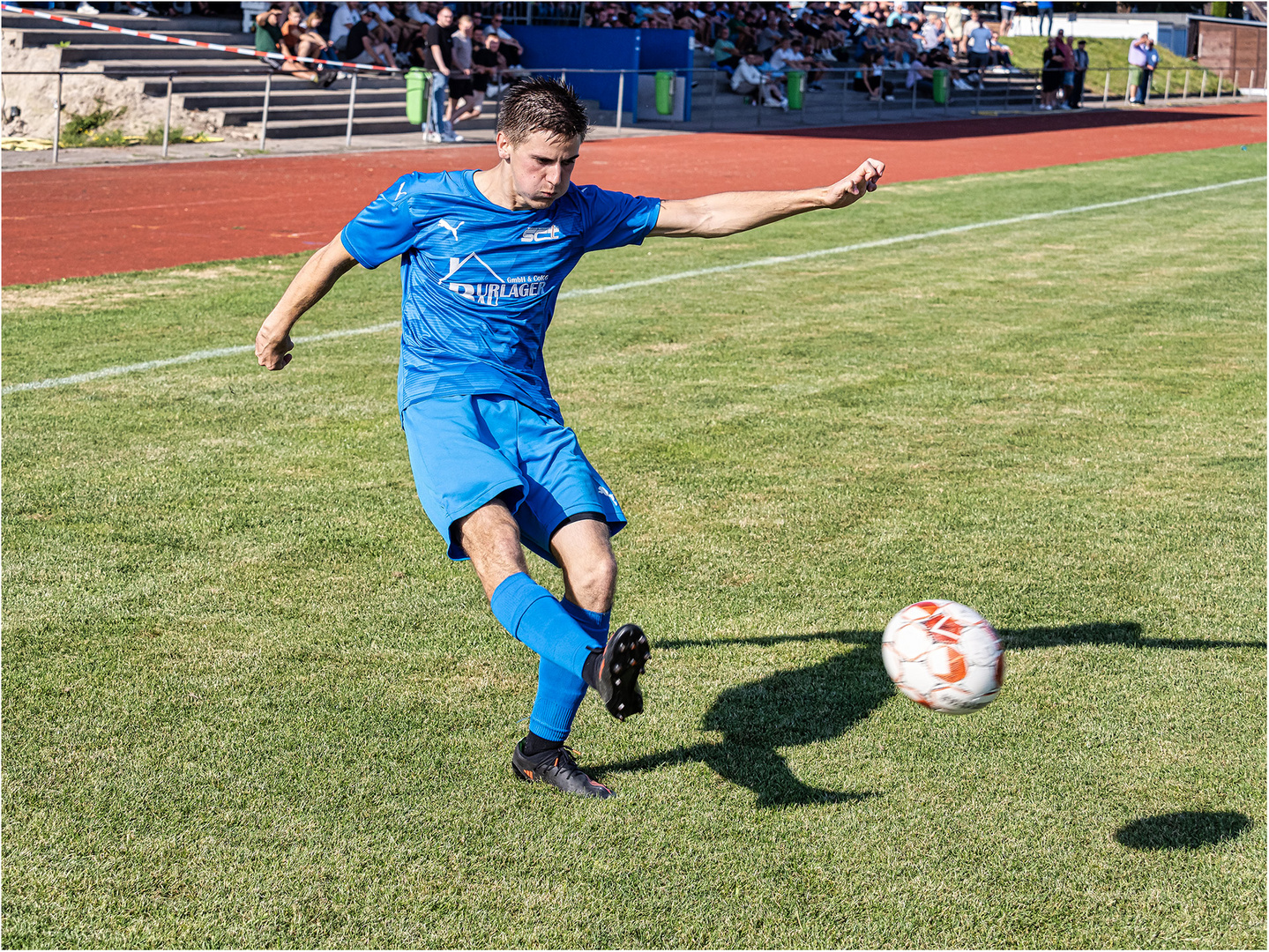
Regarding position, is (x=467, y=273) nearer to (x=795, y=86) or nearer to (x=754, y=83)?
(x=795, y=86)

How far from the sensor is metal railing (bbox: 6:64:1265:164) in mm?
25516

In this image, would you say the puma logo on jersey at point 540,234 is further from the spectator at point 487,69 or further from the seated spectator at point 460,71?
the spectator at point 487,69

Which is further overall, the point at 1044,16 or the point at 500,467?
the point at 1044,16

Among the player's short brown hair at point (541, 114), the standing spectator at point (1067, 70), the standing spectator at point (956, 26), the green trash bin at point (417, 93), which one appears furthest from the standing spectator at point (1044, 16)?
the player's short brown hair at point (541, 114)

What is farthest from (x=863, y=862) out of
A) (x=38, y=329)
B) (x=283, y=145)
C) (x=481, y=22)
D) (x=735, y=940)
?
(x=481, y=22)

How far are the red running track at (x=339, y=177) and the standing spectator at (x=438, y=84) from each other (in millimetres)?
984

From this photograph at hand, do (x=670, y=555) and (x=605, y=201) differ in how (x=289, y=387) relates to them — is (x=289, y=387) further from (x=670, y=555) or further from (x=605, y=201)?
(x=605, y=201)

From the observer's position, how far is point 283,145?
2322 centimetres

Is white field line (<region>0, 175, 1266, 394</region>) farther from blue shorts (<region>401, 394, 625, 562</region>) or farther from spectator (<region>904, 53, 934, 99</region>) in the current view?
spectator (<region>904, 53, 934, 99</region>)

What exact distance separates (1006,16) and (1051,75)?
48.3 ft

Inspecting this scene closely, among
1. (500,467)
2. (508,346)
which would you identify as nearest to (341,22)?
(508,346)

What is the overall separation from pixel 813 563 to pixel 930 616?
2.11 meters

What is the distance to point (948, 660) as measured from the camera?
3.89 meters

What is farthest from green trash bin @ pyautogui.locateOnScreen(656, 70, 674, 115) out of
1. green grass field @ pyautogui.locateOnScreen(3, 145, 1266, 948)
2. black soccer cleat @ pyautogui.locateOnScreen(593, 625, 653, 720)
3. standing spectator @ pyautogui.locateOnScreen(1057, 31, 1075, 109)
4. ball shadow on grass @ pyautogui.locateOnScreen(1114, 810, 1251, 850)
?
black soccer cleat @ pyautogui.locateOnScreen(593, 625, 653, 720)
